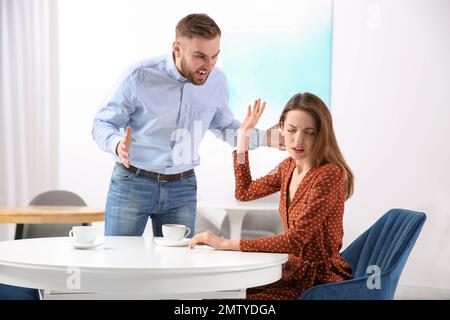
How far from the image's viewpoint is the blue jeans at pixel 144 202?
238 cm

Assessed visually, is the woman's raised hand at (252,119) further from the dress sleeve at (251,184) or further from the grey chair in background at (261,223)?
the grey chair in background at (261,223)

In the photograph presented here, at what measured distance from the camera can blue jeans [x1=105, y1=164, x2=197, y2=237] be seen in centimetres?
238

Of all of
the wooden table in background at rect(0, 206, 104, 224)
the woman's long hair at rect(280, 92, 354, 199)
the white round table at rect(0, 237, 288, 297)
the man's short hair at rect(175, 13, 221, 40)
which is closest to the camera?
the white round table at rect(0, 237, 288, 297)

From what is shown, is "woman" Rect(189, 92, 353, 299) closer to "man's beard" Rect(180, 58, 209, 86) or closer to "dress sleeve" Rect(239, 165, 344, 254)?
"dress sleeve" Rect(239, 165, 344, 254)

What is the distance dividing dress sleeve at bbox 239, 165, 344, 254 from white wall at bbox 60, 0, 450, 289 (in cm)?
245

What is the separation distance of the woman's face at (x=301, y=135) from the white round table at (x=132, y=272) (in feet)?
1.28

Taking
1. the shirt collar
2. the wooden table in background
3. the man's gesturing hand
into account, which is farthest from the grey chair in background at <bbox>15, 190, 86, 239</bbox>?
the man's gesturing hand

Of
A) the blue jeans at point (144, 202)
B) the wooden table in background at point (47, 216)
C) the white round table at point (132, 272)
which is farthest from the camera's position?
the wooden table in background at point (47, 216)

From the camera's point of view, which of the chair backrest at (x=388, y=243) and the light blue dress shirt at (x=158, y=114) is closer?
the chair backrest at (x=388, y=243)

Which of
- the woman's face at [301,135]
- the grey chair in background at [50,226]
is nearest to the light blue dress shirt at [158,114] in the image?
the woman's face at [301,135]

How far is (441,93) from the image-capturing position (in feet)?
14.0

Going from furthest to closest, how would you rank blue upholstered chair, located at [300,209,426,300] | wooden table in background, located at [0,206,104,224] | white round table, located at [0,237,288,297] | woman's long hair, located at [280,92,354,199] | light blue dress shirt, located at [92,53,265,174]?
wooden table in background, located at [0,206,104,224]
light blue dress shirt, located at [92,53,265,174]
woman's long hair, located at [280,92,354,199]
blue upholstered chair, located at [300,209,426,300]
white round table, located at [0,237,288,297]
